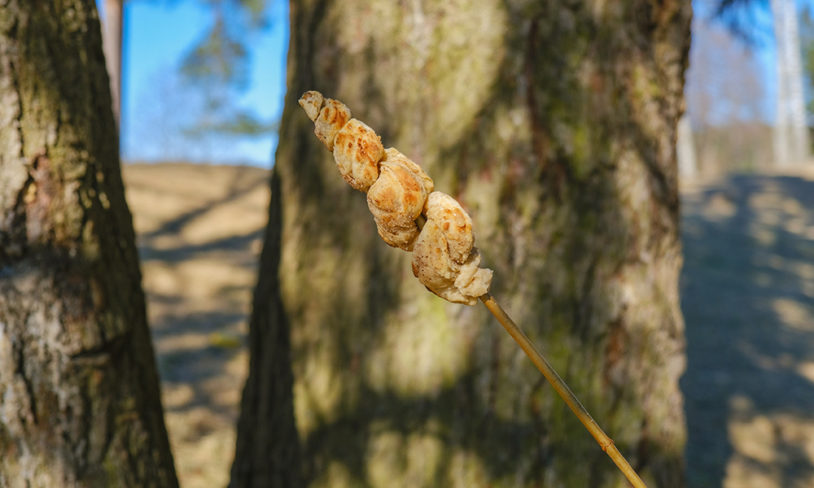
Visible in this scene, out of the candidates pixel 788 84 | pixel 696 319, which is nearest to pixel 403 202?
pixel 696 319

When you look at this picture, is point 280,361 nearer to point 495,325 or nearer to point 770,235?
point 495,325

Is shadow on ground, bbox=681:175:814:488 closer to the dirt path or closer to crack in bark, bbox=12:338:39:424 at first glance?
the dirt path

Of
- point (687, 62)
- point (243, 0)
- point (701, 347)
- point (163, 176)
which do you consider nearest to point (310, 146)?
point (687, 62)

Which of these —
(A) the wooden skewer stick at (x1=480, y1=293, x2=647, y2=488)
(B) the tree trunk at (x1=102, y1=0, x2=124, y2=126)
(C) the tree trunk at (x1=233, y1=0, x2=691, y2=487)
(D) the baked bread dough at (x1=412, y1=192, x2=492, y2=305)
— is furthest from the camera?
(B) the tree trunk at (x1=102, y1=0, x2=124, y2=126)

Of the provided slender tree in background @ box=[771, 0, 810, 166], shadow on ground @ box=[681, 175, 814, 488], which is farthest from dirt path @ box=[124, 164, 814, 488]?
slender tree in background @ box=[771, 0, 810, 166]

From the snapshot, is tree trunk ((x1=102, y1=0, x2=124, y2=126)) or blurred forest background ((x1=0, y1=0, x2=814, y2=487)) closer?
blurred forest background ((x1=0, y1=0, x2=814, y2=487))
